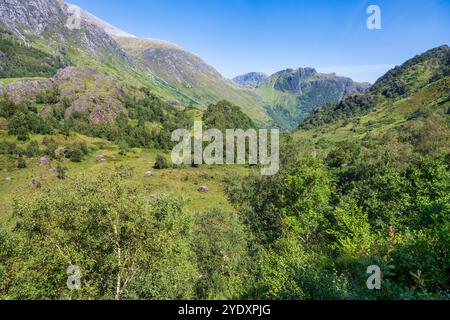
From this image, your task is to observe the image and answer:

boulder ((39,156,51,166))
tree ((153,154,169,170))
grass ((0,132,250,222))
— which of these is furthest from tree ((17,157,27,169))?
tree ((153,154,169,170))

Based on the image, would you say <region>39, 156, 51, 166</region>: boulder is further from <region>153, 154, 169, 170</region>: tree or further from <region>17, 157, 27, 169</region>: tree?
<region>153, 154, 169, 170</region>: tree

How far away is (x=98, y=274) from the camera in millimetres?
24844

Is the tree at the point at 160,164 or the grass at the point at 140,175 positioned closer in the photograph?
the grass at the point at 140,175

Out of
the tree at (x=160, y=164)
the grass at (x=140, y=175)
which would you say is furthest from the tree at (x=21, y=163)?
the tree at (x=160, y=164)

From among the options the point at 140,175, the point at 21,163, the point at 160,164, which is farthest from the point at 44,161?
the point at 160,164

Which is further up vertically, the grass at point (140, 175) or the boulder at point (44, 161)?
the boulder at point (44, 161)

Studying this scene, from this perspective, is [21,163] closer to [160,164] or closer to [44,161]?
[44,161]

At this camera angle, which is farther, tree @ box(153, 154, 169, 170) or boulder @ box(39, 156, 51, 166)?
tree @ box(153, 154, 169, 170)

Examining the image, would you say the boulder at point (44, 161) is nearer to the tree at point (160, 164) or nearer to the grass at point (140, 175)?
the grass at point (140, 175)

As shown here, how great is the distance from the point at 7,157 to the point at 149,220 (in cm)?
15459

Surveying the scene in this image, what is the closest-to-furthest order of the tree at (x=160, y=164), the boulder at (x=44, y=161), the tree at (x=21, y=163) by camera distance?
the tree at (x=21, y=163), the boulder at (x=44, y=161), the tree at (x=160, y=164)

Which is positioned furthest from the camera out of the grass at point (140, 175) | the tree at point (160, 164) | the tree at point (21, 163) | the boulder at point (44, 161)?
the tree at point (160, 164)
